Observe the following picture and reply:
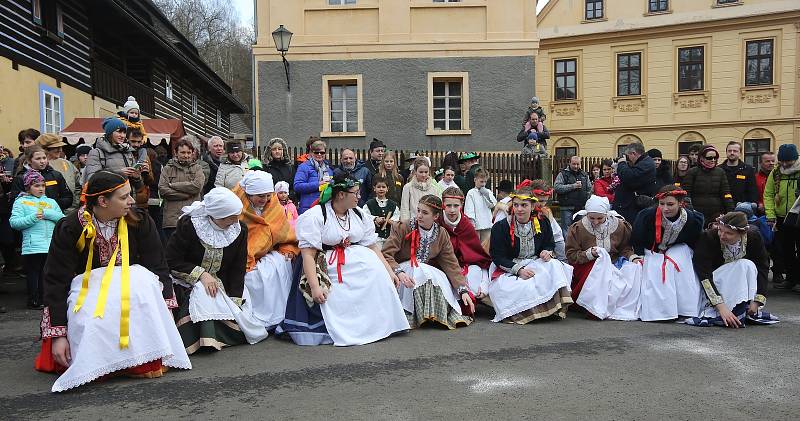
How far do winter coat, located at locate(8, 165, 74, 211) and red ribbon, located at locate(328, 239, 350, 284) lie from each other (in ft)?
12.3

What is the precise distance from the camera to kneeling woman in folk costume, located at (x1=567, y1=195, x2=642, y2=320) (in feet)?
21.5

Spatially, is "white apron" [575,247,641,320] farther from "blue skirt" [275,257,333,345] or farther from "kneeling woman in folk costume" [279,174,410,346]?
"blue skirt" [275,257,333,345]

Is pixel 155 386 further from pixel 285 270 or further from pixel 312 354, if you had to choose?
pixel 285 270

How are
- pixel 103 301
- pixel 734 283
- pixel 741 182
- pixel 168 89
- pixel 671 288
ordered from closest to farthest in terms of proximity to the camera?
pixel 103 301 → pixel 734 283 → pixel 671 288 → pixel 741 182 → pixel 168 89

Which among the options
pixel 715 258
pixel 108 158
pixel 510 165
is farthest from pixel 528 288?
pixel 510 165

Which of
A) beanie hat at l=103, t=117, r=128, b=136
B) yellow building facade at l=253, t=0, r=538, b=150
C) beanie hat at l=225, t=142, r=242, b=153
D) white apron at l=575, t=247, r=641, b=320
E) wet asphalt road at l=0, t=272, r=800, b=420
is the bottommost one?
wet asphalt road at l=0, t=272, r=800, b=420

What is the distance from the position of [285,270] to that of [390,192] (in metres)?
2.94

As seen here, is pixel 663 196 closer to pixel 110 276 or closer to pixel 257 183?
pixel 257 183

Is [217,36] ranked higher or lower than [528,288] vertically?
higher

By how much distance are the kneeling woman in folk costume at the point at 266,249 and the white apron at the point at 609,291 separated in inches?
121

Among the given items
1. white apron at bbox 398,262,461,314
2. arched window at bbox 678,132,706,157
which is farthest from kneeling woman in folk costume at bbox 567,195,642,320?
arched window at bbox 678,132,706,157

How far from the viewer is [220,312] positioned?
5.23 m

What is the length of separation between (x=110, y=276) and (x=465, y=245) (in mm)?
3743

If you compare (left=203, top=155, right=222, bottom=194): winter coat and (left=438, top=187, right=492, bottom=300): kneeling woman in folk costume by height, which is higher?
(left=203, top=155, right=222, bottom=194): winter coat
